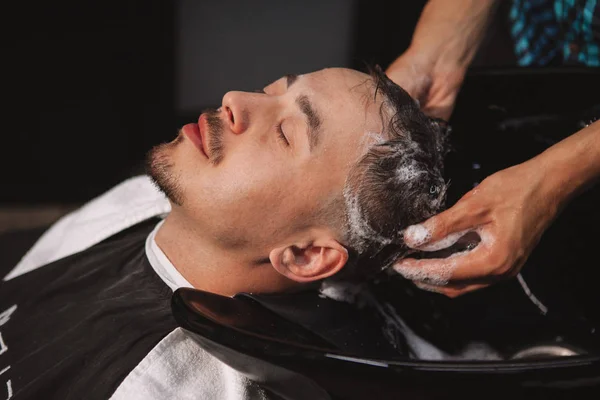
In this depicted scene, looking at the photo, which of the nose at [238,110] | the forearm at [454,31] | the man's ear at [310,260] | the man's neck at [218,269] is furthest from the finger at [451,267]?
the forearm at [454,31]

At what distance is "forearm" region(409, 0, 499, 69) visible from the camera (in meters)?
1.76

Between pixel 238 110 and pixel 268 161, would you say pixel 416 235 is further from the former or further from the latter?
pixel 238 110

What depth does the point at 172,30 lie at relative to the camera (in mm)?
3045

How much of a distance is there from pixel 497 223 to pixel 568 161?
0.19m

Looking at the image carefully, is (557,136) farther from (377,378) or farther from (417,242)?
(377,378)

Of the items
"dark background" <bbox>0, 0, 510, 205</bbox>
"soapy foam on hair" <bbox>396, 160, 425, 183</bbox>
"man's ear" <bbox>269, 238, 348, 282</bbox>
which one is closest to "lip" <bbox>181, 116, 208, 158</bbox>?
"man's ear" <bbox>269, 238, 348, 282</bbox>

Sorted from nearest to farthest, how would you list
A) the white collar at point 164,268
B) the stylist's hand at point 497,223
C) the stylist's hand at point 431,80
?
the stylist's hand at point 497,223 < the white collar at point 164,268 < the stylist's hand at point 431,80

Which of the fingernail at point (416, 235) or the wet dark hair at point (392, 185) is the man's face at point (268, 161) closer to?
the wet dark hair at point (392, 185)

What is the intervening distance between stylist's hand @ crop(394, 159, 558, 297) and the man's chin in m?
0.51

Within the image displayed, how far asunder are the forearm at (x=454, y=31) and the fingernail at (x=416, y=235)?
55 cm

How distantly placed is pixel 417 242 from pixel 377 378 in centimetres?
40

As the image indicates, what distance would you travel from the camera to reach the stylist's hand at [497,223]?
4.24 feet

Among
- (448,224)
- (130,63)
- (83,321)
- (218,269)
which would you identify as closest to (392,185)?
(448,224)

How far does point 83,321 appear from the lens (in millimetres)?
1487
